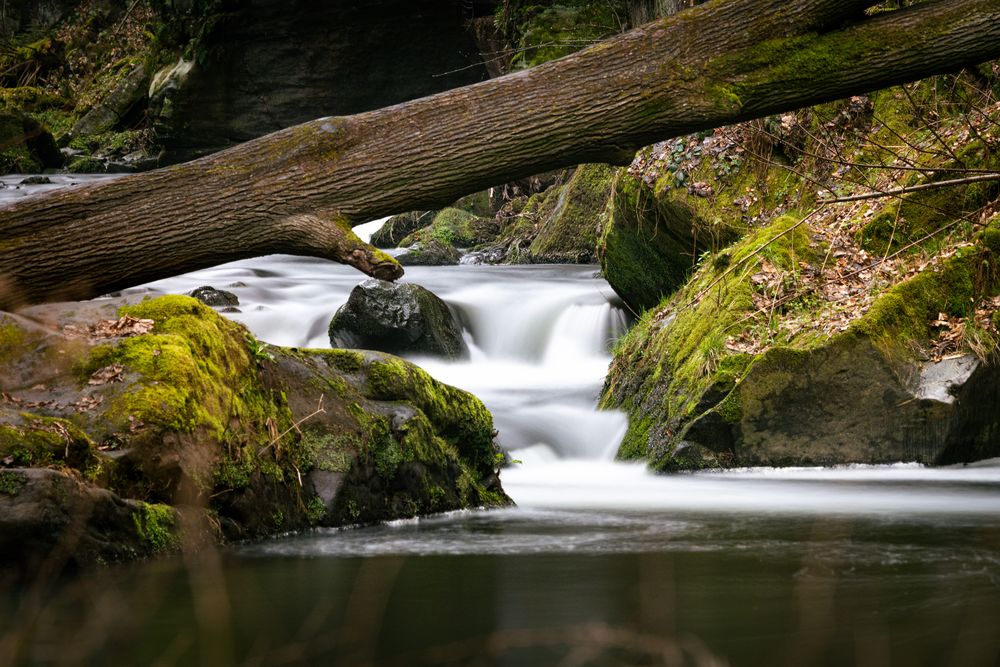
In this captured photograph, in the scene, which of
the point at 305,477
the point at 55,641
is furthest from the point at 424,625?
the point at 305,477

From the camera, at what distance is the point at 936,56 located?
5516mm

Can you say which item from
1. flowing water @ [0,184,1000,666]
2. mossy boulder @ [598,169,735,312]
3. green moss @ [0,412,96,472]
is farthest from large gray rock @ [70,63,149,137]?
green moss @ [0,412,96,472]

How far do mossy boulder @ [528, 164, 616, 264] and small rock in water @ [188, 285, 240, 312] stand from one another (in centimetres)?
646

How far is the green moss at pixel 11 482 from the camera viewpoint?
4.33m

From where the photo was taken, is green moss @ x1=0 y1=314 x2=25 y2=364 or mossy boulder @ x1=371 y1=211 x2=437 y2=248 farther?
mossy boulder @ x1=371 y1=211 x2=437 y2=248

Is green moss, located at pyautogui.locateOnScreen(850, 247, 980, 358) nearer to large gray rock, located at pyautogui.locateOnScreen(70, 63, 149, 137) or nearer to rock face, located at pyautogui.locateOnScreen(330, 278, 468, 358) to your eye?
rock face, located at pyautogui.locateOnScreen(330, 278, 468, 358)

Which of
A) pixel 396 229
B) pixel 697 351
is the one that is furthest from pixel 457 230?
pixel 697 351

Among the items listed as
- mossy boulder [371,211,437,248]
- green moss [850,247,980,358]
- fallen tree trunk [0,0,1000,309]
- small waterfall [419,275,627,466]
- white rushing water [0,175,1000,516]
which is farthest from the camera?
mossy boulder [371,211,437,248]

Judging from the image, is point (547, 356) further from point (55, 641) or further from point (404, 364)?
point (55, 641)

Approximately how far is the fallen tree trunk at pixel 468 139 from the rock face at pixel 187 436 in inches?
18.0

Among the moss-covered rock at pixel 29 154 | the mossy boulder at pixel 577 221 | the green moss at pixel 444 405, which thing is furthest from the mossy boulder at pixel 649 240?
the moss-covered rock at pixel 29 154

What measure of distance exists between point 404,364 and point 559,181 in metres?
15.1

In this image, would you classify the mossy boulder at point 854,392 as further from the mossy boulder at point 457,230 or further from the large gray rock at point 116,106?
the large gray rock at point 116,106

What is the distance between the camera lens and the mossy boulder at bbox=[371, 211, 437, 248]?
23406mm
